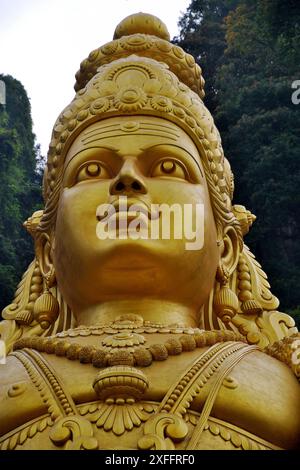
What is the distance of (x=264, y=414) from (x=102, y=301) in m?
1.07

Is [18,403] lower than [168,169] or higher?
lower

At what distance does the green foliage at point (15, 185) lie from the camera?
10547mm

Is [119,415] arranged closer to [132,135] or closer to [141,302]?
[141,302]

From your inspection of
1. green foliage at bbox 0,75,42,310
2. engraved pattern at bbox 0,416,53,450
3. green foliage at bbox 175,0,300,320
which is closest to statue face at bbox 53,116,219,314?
engraved pattern at bbox 0,416,53,450

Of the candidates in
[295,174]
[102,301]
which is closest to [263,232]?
[295,174]

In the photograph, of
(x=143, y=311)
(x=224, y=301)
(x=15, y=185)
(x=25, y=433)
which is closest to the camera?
(x=25, y=433)

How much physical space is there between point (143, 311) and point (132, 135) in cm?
92

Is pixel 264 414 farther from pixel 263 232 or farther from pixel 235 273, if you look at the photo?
pixel 263 232

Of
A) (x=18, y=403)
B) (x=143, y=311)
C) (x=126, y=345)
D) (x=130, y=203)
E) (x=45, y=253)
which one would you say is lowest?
(x=18, y=403)

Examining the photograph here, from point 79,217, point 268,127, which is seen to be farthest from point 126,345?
point 268,127

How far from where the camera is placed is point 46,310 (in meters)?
3.55

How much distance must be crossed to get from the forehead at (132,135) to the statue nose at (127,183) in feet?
0.63

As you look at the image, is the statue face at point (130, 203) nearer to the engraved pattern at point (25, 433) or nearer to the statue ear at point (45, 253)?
the statue ear at point (45, 253)
